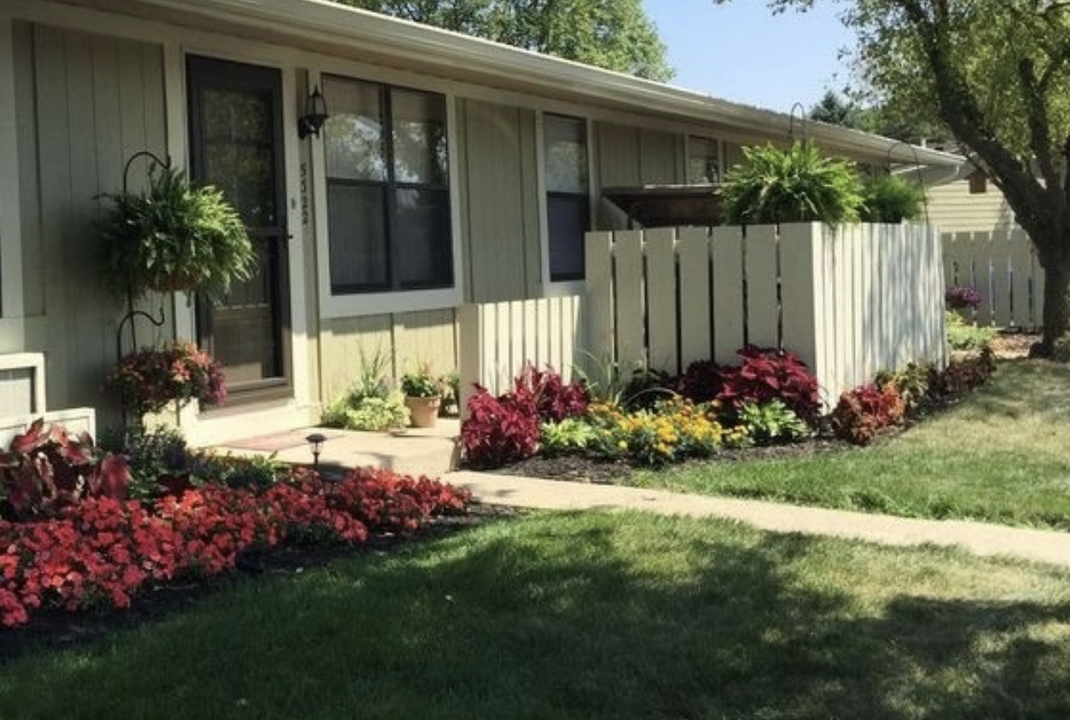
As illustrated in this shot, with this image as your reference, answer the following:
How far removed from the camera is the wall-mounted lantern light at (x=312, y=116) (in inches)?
342

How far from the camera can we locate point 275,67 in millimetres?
8555

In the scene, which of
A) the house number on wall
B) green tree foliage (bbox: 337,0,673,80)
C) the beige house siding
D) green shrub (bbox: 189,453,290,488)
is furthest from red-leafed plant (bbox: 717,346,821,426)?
green tree foliage (bbox: 337,0,673,80)

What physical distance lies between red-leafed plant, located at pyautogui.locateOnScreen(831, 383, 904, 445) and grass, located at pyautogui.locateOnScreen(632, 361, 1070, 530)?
0.16 metres

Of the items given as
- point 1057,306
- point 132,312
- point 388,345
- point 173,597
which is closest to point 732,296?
point 388,345

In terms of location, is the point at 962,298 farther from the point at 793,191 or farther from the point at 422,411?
the point at 422,411

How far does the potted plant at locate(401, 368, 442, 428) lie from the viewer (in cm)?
920

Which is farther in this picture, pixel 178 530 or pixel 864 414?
pixel 864 414

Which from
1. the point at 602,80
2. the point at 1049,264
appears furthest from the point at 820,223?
the point at 1049,264

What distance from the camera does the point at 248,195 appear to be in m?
Answer: 8.41

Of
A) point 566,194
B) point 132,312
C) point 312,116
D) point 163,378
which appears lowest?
point 163,378

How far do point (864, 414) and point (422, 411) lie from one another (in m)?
3.12

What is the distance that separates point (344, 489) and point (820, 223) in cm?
454

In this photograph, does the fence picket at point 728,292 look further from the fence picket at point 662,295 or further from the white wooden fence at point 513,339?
the white wooden fence at point 513,339

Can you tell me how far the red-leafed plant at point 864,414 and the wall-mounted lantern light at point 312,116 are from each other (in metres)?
4.09
